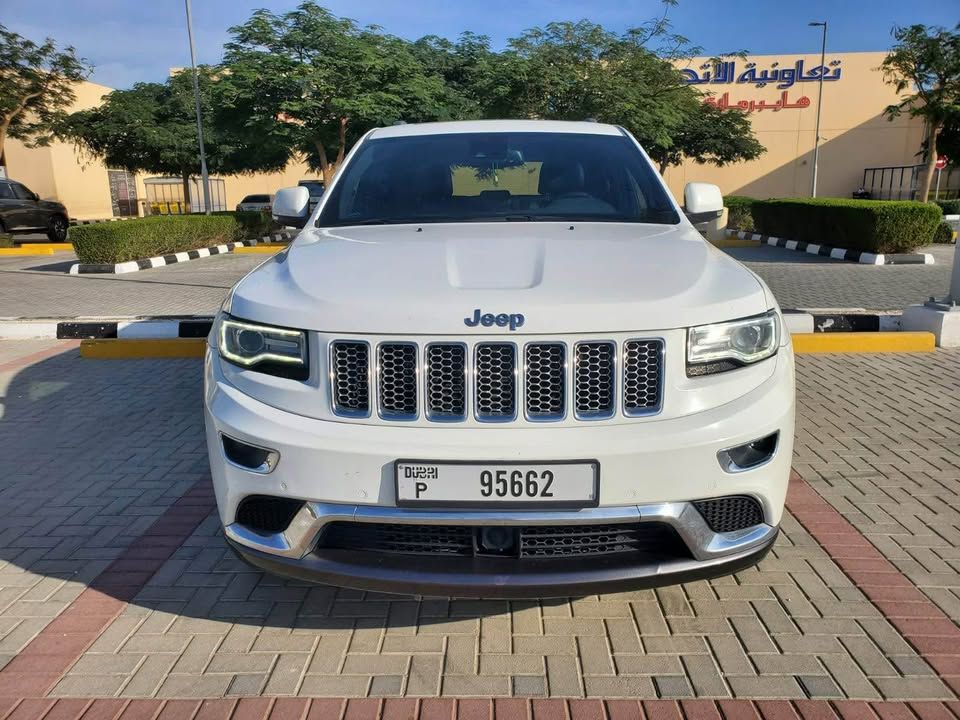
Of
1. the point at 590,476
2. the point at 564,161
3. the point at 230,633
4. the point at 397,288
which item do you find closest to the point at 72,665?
the point at 230,633

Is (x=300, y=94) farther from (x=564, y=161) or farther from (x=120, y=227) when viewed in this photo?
(x=564, y=161)

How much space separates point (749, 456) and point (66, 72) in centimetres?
2718

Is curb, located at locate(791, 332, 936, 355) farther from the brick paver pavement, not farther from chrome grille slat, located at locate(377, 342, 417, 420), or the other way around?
chrome grille slat, located at locate(377, 342, 417, 420)

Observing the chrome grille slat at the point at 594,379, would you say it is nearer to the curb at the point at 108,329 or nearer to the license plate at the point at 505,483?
the license plate at the point at 505,483

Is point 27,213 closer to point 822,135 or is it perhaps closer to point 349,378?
point 349,378

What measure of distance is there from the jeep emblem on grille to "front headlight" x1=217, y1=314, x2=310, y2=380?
0.53 metres

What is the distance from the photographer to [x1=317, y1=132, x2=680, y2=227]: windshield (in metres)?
3.56

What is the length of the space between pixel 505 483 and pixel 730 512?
28.9 inches

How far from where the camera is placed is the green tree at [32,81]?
75.5ft

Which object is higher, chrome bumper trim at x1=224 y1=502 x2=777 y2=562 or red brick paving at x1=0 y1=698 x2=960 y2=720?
chrome bumper trim at x1=224 y1=502 x2=777 y2=562

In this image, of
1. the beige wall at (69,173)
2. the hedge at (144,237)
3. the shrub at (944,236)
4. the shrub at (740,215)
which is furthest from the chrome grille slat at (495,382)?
the beige wall at (69,173)

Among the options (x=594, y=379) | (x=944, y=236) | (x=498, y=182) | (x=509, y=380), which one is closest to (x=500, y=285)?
(x=509, y=380)

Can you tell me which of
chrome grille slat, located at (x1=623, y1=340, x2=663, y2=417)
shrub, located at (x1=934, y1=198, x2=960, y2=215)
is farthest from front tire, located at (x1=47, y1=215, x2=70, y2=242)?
shrub, located at (x1=934, y1=198, x2=960, y2=215)

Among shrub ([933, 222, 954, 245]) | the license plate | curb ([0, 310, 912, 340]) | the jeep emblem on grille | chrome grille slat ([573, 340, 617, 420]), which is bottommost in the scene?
shrub ([933, 222, 954, 245])
